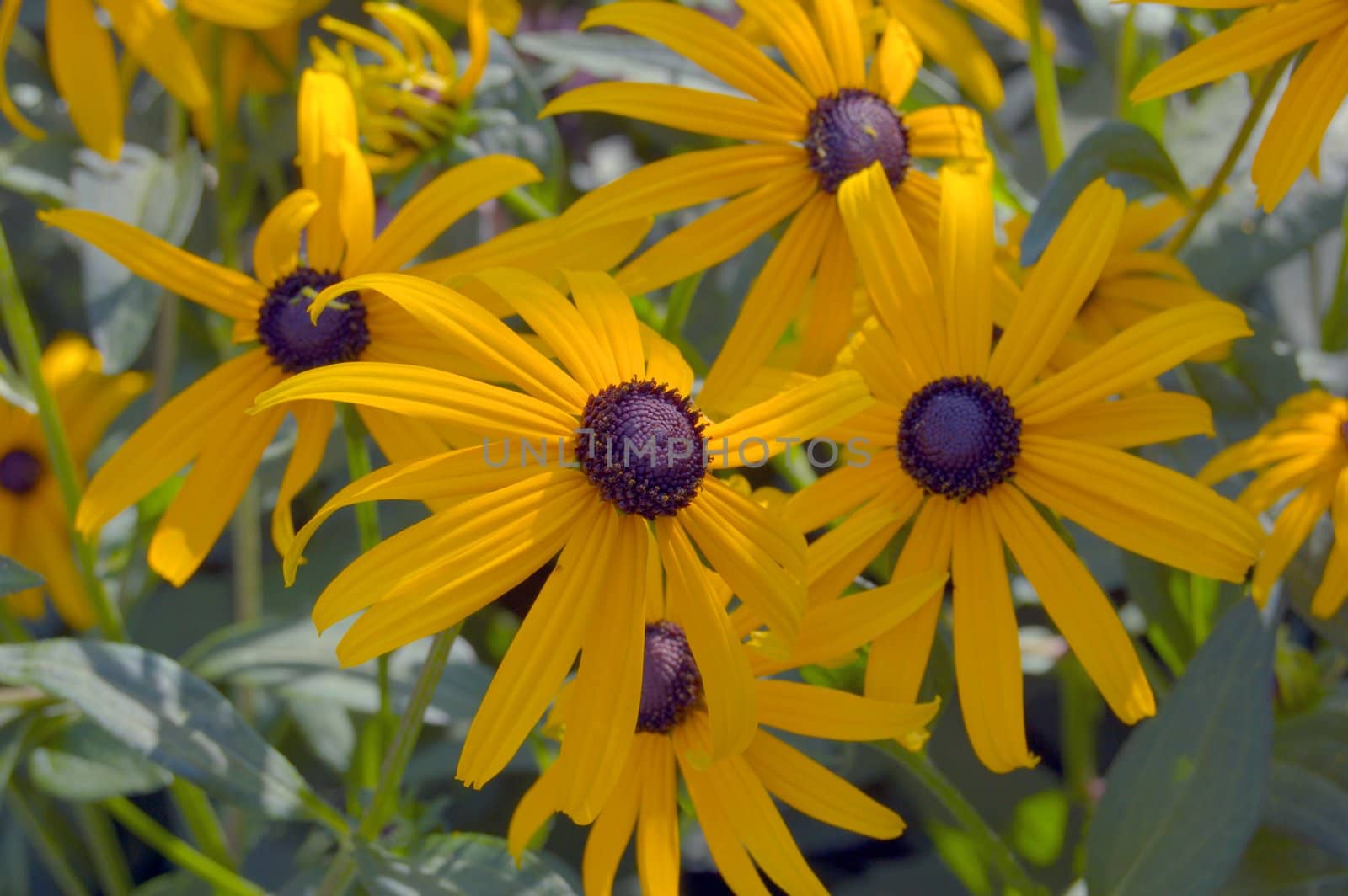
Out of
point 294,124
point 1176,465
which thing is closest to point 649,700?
point 1176,465

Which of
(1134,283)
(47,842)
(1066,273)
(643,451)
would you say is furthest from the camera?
(47,842)

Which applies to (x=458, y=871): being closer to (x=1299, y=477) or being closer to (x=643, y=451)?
(x=643, y=451)

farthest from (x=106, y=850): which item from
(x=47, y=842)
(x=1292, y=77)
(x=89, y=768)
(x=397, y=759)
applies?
(x=1292, y=77)

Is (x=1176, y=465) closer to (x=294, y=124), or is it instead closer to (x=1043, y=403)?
(x=1043, y=403)

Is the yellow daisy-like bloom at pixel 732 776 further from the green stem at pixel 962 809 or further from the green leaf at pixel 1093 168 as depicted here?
the green leaf at pixel 1093 168

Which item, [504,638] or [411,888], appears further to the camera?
[504,638]

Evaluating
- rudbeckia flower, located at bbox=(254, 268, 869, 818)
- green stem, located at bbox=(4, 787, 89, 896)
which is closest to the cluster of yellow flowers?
rudbeckia flower, located at bbox=(254, 268, 869, 818)

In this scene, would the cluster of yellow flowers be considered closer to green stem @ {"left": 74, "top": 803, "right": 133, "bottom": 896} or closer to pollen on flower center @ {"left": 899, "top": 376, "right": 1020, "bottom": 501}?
pollen on flower center @ {"left": 899, "top": 376, "right": 1020, "bottom": 501}
